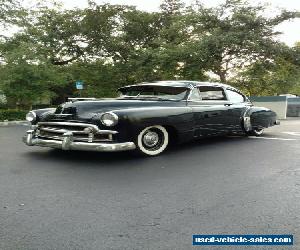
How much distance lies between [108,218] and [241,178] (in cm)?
200

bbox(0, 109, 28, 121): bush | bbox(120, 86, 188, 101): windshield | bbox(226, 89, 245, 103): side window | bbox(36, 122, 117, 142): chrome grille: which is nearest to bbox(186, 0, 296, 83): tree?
bbox(0, 109, 28, 121): bush

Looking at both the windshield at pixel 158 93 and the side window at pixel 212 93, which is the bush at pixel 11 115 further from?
the side window at pixel 212 93

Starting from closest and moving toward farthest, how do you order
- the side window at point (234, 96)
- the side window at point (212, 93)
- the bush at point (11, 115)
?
the side window at point (212, 93) → the side window at point (234, 96) → the bush at point (11, 115)

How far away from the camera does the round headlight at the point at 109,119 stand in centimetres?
499

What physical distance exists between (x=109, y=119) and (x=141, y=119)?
0.53m

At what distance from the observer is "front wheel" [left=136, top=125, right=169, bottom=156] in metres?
5.40

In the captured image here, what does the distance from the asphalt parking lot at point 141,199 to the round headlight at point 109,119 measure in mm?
606

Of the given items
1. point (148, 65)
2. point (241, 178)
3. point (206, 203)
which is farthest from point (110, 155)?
point (148, 65)

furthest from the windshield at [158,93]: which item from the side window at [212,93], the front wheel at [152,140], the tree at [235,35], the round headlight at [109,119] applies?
the tree at [235,35]

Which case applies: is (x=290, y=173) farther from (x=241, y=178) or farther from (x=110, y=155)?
(x=110, y=155)

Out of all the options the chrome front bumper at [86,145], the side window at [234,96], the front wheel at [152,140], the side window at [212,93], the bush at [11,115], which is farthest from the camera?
the bush at [11,115]

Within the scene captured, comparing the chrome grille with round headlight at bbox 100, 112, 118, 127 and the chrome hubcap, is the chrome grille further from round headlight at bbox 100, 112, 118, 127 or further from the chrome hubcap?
the chrome hubcap

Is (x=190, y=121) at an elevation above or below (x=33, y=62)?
below

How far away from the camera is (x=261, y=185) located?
12.4ft
